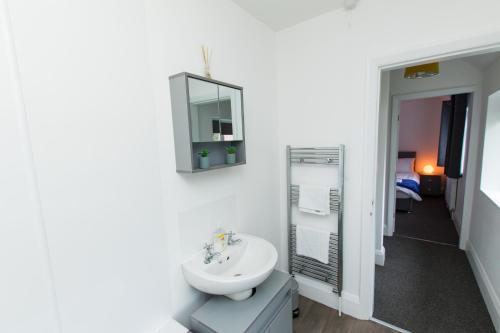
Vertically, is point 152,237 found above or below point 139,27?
below

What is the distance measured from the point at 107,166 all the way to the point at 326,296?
6.95ft

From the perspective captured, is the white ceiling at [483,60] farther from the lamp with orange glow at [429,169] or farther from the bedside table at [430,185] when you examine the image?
the lamp with orange glow at [429,169]

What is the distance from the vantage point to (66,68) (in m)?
0.92

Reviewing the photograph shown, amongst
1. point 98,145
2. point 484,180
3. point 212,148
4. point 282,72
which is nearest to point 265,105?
point 282,72

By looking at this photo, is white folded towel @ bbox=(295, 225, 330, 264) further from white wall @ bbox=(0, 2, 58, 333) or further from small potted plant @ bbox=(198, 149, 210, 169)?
white wall @ bbox=(0, 2, 58, 333)

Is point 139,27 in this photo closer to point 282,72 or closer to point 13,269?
point 13,269

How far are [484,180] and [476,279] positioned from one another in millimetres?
1025

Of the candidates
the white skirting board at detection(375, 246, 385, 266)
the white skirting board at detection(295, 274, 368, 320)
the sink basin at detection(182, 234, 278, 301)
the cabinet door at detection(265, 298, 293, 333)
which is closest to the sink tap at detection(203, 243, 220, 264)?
the sink basin at detection(182, 234, 278, 301)

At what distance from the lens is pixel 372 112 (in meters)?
1.79

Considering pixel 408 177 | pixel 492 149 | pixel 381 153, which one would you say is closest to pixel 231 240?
pixel 381 153

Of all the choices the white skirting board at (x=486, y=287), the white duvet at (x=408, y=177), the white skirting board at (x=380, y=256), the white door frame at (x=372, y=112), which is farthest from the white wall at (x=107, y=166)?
the white duvet at (x=408, y=177)

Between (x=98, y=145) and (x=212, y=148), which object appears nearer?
(x=98, y=145)

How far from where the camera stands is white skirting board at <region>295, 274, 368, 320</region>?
2023 mm

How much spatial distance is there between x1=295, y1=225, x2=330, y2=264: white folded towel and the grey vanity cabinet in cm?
62
